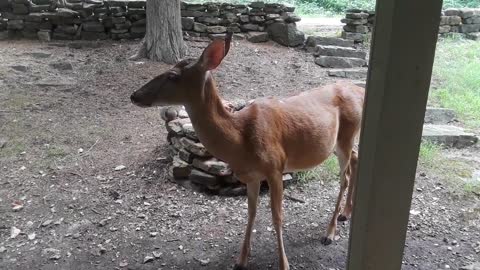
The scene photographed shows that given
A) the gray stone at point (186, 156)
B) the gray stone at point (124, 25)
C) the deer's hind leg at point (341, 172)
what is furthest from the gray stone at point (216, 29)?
the deer's hind leg at point (341, 172)

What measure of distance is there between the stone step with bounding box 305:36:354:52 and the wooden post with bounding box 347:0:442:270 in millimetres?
7987

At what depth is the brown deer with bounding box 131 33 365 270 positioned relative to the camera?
9.76ft

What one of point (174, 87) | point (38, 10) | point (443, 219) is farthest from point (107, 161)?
point (38, 10)

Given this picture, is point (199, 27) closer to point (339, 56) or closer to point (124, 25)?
point (124, 25)

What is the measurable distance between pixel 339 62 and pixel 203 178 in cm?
528

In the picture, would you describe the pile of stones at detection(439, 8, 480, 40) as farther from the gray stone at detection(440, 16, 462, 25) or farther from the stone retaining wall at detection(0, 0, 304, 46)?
the stone retaining wall at detection(0, 0, 304, 46)

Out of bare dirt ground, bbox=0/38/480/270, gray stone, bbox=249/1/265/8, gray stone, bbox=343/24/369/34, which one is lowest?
bare dirt ground, bbox=0/38/480/270

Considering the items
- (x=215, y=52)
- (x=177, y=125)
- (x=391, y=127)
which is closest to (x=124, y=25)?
(x=177, y=125)

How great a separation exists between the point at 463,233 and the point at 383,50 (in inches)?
112

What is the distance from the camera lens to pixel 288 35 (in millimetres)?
9922

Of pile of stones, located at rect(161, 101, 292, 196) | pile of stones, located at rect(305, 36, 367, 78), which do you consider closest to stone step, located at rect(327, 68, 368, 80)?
pile of stones, located at rect(305, 36, 367, 78)

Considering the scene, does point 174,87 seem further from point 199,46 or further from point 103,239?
point 199,46

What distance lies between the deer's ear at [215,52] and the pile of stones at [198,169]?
1.47 metres

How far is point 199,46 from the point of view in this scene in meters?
9.52
